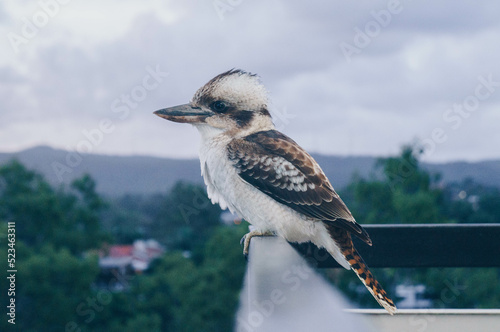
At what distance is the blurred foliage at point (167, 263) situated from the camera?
21.3 m

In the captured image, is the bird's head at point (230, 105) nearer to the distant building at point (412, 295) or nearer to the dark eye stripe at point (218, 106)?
the dark eye stripe at point (218, 106)

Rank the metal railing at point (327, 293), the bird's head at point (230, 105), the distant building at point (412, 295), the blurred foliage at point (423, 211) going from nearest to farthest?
1. the metal railing at point (327, 293)
2. the bird's head at point (230, 105)
3. the distant building at point (412, 295)
4. the blurred foliage at point (423, 211)

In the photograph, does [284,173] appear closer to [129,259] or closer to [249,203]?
[249,203]

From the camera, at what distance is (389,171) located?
22.4m

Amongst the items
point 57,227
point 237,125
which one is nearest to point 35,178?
point 57,227

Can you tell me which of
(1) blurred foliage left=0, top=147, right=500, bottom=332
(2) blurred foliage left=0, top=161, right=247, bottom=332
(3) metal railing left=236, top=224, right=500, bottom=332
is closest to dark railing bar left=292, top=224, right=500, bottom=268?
(3) metal railing left=236, top=224, right=500, bottom=332

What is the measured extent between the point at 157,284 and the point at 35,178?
7718mm

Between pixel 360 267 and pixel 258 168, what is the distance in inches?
19.2

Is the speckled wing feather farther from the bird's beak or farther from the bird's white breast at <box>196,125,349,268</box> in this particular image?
the bird's beak

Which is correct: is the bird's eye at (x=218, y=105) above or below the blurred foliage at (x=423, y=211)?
above

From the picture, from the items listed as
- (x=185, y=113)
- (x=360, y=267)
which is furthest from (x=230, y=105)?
(x=360, y=267)

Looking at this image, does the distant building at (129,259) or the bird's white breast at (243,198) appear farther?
the distant building at (129,259)

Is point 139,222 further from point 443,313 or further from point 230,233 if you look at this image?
point 443,313

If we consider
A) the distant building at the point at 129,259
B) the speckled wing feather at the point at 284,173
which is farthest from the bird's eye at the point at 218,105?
the distant building at the point at 129,259
